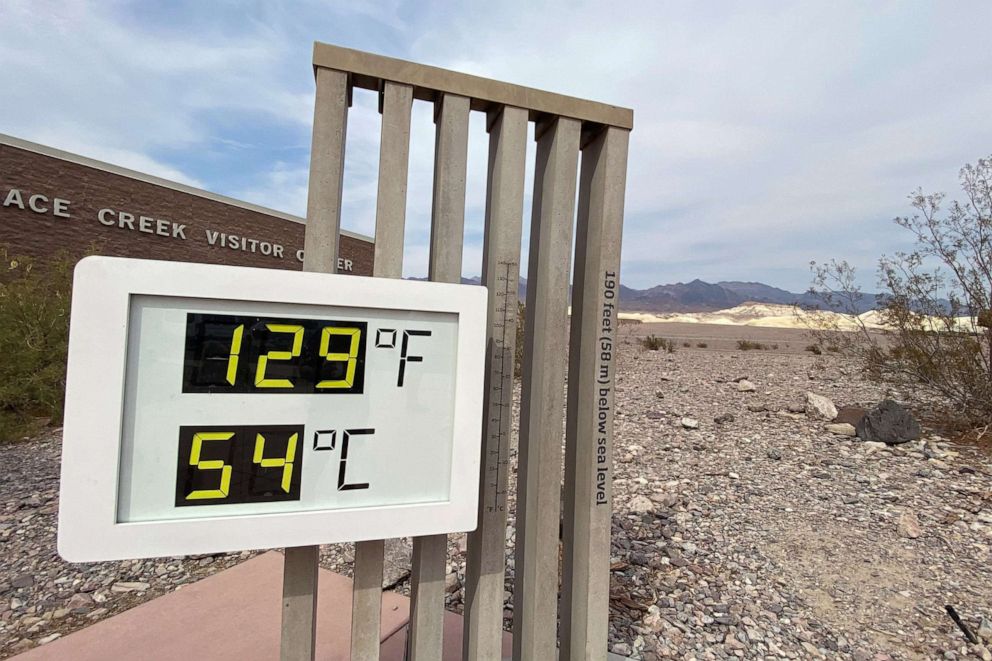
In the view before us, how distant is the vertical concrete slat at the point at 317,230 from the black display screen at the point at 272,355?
0.77ft

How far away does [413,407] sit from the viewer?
1553 mm

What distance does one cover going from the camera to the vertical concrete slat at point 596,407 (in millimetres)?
1942

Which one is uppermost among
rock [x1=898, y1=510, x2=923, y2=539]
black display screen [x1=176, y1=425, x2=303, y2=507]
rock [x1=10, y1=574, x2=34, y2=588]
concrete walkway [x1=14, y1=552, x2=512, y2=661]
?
black display screen [x1=176, y1=425, x2=303, y2=507]

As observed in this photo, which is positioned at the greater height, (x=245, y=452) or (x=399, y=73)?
(x=399, y=73)

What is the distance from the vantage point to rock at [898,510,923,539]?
377 cm

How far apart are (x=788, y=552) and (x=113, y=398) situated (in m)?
4.14

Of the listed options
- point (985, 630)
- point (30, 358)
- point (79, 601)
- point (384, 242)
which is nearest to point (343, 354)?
point (384, 242)

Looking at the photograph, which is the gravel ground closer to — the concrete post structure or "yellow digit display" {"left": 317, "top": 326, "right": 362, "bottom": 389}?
the concrete post structure

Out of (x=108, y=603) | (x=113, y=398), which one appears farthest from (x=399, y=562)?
(x=113, y=398)

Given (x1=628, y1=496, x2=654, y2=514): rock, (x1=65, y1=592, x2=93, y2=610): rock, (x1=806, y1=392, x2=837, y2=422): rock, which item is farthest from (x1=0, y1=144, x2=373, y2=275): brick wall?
(x1=806, y1=392, x2=837, y2=422): rock

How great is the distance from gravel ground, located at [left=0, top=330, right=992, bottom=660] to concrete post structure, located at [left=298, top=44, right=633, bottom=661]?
1140 mm

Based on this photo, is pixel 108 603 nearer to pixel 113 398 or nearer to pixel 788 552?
pixel 113 398

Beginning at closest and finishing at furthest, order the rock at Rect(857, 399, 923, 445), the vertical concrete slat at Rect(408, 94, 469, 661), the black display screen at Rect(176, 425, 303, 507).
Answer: the black display screen at Rect(176, 425, 303, 507), the vertical concrete slat at Rect(408, 94, 469, 661), the rock at Rect(857, 399, 923, 445)

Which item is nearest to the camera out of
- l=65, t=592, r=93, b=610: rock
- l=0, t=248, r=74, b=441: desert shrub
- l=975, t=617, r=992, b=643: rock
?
l=975, t=617, r=992, b=643: rock
